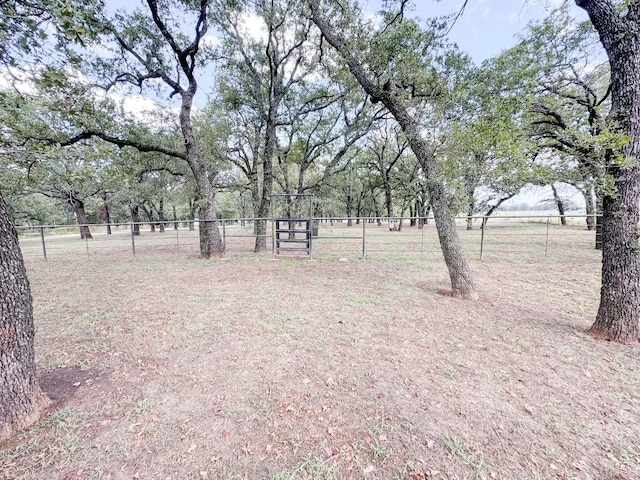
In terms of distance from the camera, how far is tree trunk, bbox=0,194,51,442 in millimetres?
1600

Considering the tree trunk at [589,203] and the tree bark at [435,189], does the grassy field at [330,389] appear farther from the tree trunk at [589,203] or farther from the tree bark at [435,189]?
the tree trunk at [589,203]

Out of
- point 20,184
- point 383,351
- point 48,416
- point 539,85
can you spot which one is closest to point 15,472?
point 48,416

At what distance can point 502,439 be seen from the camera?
5.16 ft

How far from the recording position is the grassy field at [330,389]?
144cm

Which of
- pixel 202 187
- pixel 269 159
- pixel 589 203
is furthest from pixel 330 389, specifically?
pixel 589 203

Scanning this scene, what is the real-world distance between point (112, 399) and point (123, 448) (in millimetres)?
604

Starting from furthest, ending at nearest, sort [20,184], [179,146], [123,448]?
[179,146], [20,184], [123,448]

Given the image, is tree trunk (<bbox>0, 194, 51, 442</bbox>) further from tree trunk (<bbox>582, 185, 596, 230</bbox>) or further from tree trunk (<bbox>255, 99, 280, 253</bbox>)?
tree trunk (<bbox>255, 99, 280, 253</bbox>)

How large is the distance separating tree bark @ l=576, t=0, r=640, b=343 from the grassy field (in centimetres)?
37

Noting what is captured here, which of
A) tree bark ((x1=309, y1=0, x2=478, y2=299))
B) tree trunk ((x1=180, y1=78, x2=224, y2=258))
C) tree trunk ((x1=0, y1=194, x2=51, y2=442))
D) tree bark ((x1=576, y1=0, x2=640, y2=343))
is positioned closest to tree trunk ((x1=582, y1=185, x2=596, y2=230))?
tree bark ((x1=576, y1=0, x2=640, y2=343))

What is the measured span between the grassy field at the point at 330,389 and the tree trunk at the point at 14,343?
15 cm

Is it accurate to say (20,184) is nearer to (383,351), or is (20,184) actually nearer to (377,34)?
(383,351)

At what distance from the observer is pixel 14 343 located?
1.64 meters

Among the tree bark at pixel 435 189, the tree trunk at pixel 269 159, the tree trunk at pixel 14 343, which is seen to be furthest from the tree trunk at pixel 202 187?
the tree trunk at pixel 14 343
